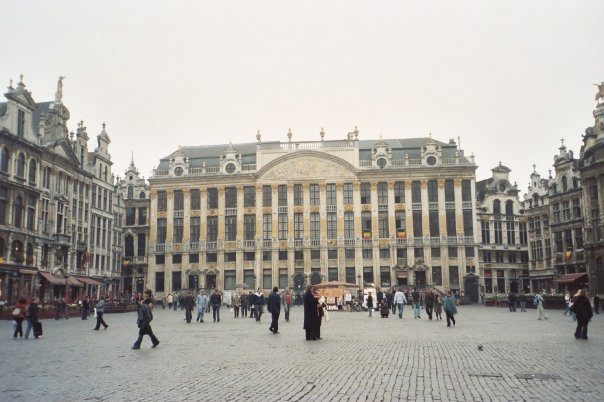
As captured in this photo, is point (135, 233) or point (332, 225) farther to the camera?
point (135, 233)

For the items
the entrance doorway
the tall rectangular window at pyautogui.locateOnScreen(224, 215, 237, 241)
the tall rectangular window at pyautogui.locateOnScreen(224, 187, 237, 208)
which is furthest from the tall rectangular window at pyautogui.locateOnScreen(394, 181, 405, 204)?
the tall rectangular window at pyautogui.locateOnScreen(224, 215, 237, 241)

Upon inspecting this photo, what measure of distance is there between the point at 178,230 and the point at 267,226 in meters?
11.8

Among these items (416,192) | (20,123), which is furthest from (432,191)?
(20,123)

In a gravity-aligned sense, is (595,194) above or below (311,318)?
above

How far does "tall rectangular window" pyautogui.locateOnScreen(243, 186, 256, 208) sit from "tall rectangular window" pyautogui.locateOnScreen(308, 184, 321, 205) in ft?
24.1

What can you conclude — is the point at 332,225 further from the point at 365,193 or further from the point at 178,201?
the point at 178,201

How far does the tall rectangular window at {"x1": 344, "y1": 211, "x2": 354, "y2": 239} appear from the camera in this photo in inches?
2906

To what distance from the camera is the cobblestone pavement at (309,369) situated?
10.0 metres

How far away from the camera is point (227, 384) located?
10945 millimetres

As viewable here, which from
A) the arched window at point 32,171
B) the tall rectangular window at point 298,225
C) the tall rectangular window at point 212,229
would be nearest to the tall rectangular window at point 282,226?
the tall rectangular window at point 298,225

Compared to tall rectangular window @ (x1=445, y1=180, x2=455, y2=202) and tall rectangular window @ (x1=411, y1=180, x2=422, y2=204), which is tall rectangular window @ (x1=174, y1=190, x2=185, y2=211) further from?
tall rectangular window @ (x1=445, y1=180, x2=455, y2=202)

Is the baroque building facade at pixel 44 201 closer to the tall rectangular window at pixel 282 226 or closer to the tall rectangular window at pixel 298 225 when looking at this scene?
the tall rectangular window at pixel 282 226

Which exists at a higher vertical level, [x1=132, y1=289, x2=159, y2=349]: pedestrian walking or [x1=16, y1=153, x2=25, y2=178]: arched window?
[x1=16, y1=153, x2=25, y2=178]: arched window

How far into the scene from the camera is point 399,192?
7431 cm
